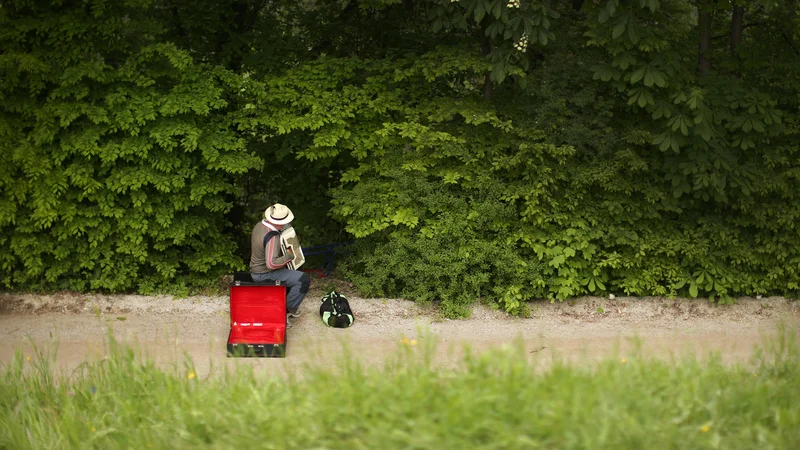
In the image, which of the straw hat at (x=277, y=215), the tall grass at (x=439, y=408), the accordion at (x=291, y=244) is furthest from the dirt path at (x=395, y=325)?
the tall grass at (x=439, y=408)

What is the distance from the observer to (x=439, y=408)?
479cm

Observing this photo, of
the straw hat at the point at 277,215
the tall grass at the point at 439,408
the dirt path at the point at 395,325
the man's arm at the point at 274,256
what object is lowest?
the tall grass at the point at 439,408

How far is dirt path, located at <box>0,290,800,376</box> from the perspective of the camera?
8516 mm

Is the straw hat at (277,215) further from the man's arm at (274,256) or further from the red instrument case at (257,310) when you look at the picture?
the red instrument case at (257,310)

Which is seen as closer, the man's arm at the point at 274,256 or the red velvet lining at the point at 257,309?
the red velvet lining at the point at 257,309

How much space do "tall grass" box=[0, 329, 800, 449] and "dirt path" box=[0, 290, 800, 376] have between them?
7.48ft

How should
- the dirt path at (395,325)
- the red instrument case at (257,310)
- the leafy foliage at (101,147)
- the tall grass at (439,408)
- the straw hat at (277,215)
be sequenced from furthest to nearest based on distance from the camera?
the leafy foliage at (101,147), the straw hat at (277,215), the dirt path at (395,325), the red instrument case at (257,310), the tall grass at (439,408)

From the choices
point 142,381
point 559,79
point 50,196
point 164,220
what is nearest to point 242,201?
point 164,220

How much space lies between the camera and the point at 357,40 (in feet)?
36.0

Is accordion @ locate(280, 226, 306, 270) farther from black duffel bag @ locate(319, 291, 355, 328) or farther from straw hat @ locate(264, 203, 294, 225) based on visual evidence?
black duffel bag @ locate(319, 291, 355, 328)

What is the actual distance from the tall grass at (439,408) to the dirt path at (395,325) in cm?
228

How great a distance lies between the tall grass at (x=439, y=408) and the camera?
4613 millimetres

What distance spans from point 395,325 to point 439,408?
4.48 meters

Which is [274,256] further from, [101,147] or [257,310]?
[101,147]
